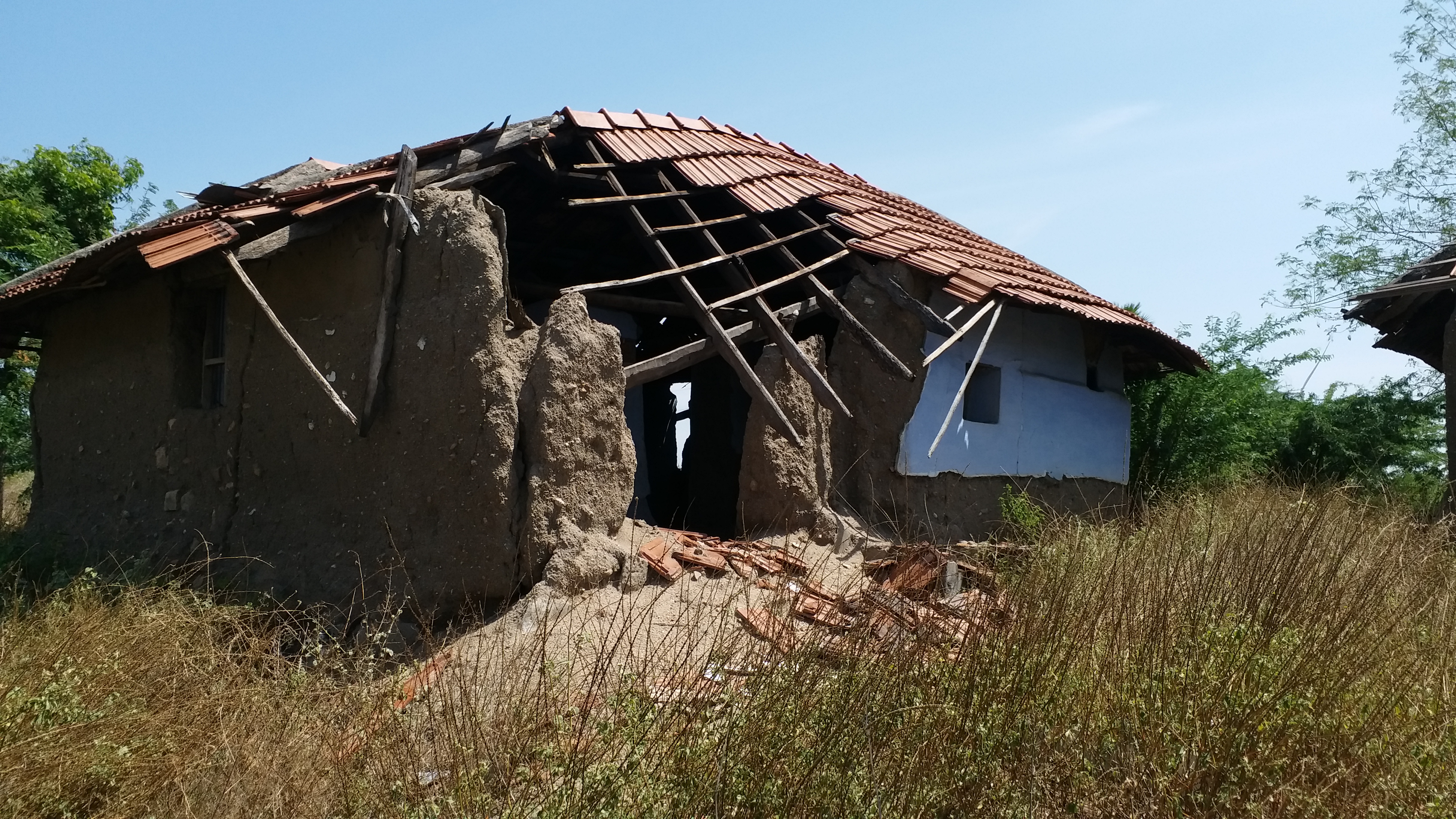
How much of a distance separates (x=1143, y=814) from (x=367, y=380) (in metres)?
4.86

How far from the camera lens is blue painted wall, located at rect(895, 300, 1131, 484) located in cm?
825

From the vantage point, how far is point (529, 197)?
898cm

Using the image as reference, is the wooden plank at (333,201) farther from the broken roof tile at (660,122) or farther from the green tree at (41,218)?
the green tree at (41,218)

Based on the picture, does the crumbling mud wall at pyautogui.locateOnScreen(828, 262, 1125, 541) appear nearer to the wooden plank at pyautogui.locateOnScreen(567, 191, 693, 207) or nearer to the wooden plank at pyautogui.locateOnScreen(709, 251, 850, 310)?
the wooden plank at pyautogui.locateOnScreen(709, 251, 850, 310)

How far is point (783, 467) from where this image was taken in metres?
7.33

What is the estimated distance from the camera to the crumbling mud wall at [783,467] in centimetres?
734

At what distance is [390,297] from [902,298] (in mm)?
3567

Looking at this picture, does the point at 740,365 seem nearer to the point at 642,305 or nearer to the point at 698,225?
the point at 642,305

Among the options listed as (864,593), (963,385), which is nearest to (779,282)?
(963,385)

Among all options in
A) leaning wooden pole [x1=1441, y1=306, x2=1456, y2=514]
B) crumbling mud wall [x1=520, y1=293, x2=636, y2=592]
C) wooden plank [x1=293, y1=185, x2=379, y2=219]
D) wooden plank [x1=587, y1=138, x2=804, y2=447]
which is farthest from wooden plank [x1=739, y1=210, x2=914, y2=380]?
leaning wooden pole [x1=1441, y1=306, x2=1456, y2=514]

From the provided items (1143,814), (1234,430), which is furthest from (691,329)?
(1143,814)

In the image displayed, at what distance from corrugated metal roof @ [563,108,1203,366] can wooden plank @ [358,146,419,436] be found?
6.03 ft

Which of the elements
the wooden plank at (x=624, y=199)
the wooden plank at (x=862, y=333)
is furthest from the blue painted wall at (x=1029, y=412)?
the wooden plank at (x=624, y=199)

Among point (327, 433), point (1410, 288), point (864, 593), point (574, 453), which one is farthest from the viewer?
point (1410, 288)
